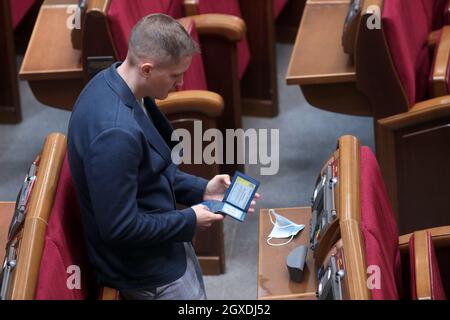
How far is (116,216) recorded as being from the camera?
1051 mm

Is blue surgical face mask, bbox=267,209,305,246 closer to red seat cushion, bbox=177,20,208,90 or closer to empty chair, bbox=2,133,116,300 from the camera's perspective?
empty chair, bbox=2,133,116,300

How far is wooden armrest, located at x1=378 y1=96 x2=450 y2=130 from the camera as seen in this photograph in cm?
153

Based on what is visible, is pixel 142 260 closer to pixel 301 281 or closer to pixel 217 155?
pixel 301 281

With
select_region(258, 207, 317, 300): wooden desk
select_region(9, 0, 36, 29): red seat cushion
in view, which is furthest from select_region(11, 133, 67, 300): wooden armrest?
select_region(9, 0, 36, 29): red seat cushion

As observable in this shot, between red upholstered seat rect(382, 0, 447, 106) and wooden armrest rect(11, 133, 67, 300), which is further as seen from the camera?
red upholstered seat rect(382, 0, 447, 106)

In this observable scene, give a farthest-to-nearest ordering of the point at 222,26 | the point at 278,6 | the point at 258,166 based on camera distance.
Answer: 1. the point at 278,6
2. the point at 258,166
3. the point at 222,26

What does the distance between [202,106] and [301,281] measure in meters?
0.45

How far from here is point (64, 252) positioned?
111 cm

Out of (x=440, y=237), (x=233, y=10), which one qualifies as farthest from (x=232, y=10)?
(x=440, y=237)

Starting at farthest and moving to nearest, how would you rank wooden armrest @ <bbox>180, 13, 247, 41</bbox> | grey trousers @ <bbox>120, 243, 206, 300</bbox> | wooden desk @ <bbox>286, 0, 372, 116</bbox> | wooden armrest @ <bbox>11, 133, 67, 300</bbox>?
wooden armrest @ <bbox>180, 13, 247, 41</bbox> → wooden desk @ <bbox>286, 0, 372, 116</bbox> → grey trousers @ <bbox>120, 243, 206, 300</bbox> → wooden armrest @ <bbox>11, 133, 67, 300</bbox>

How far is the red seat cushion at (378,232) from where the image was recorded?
105 cm

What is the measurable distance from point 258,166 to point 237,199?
0.78m

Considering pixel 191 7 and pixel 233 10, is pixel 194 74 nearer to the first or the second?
pixel 191 7

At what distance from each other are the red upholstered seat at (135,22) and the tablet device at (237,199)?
0.41 m
